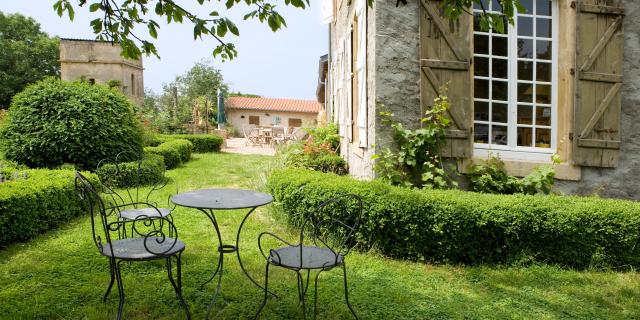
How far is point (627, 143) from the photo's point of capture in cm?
558

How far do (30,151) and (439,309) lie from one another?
24.4ft

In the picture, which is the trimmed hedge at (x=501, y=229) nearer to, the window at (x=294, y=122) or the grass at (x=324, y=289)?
the grass at (x=324, y=289)

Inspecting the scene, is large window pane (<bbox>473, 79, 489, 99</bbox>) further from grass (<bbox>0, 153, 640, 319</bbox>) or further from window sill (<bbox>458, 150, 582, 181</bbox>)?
grass (<bbox>0, 153, 640, 319</bbox>)

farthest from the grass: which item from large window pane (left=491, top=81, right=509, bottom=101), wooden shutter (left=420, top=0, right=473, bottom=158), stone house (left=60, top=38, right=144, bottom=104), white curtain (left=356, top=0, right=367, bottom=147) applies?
stone house (left=60, top=38, right=144, bottom=104)

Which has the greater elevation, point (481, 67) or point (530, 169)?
point (481, 67)

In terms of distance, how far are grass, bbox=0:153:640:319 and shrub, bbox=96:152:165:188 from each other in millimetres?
3277

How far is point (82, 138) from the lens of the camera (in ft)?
26.4

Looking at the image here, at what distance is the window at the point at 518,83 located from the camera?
5.66 metres

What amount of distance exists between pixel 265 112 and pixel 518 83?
110ft

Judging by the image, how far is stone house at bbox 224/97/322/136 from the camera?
37631 mm

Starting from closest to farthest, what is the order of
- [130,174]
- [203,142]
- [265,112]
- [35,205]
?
[35,205], [130,174], [203,142], [265,112]

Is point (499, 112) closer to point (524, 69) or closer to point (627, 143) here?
point (524, 69)

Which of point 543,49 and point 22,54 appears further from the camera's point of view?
point 22,54

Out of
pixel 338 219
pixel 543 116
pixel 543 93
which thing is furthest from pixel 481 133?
pixel 338 219
